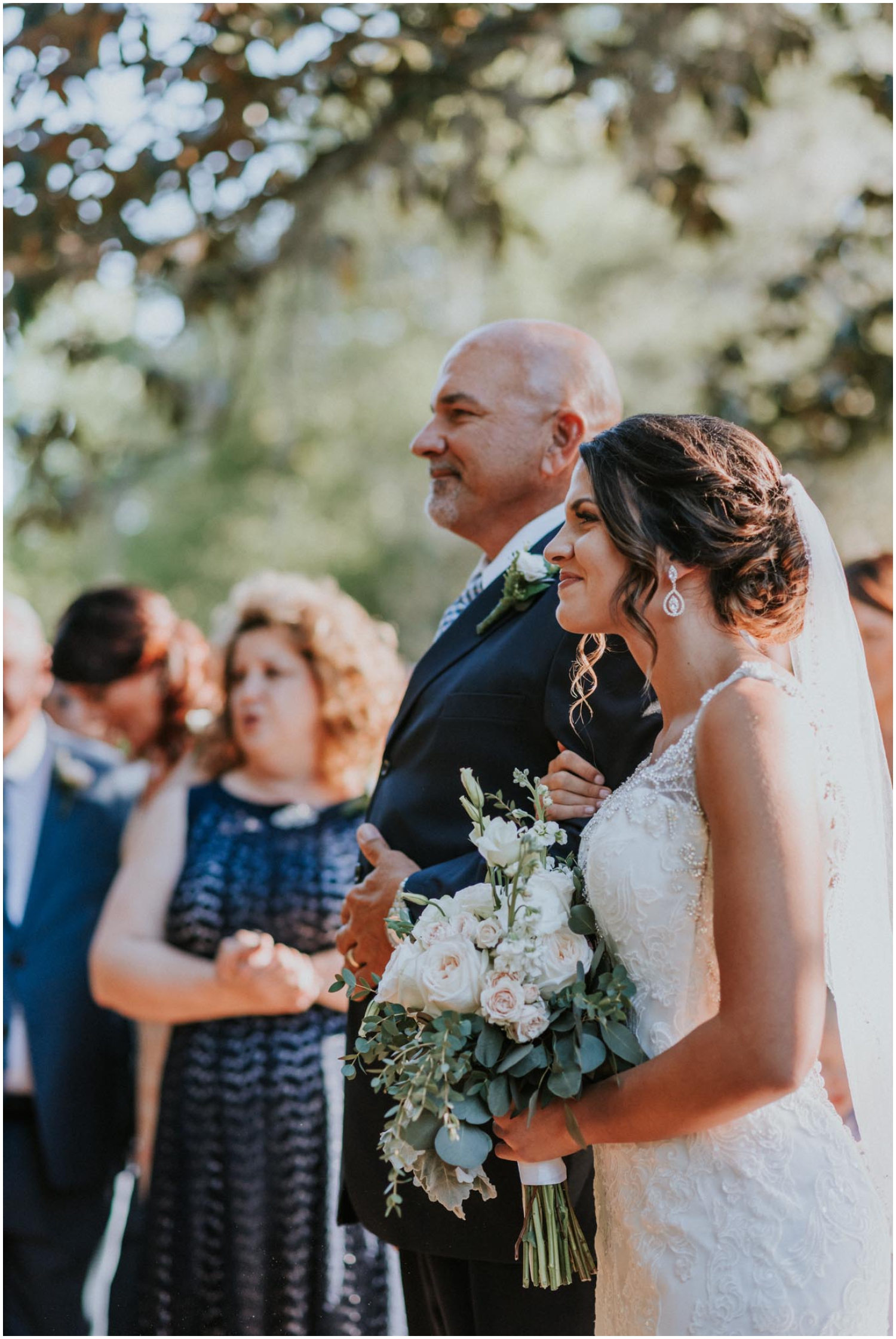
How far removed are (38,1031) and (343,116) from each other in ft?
12.8

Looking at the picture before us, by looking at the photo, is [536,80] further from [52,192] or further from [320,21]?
[52,192]

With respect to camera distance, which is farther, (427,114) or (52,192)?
(427,114)

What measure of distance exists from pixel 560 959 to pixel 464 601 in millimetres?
1316

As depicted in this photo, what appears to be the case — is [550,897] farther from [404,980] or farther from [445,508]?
[445,508]

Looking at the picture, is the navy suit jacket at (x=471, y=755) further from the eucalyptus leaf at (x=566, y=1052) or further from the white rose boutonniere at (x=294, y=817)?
the white rose boutonniere at (x=294, y=817)

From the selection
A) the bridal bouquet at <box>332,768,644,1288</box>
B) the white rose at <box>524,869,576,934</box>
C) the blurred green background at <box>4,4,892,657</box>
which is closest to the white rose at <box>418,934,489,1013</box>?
the bridal bouquet at <box>332,768,644,1288</box>

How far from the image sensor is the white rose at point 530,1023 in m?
1.97

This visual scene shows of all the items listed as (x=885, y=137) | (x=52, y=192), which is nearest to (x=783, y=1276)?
(x=52, y=192)

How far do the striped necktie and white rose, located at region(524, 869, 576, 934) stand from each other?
3.39 ft

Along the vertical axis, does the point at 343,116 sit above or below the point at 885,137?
above

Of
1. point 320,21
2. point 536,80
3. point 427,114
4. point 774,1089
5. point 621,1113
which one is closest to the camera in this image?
point 774,1089

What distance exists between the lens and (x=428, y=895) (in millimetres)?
2555

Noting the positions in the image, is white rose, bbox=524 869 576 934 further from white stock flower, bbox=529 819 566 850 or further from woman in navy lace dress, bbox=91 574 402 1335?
woman in navy lace dress, bbox=91 574 402 1335

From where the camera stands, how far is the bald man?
Result: 8.49 ft
